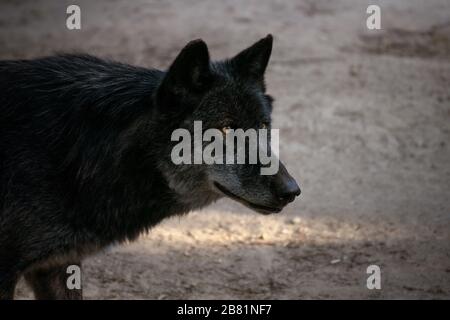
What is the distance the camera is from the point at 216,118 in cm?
455

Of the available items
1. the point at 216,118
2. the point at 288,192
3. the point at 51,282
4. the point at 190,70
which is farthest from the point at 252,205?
the point at 51,282

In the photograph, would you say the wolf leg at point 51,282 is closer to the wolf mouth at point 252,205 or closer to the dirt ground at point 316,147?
the dirt ground at point 316,147

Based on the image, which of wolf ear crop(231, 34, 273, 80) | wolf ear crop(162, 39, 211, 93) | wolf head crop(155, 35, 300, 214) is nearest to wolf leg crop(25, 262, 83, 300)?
wolf head crop(155, 35, 300, 214)

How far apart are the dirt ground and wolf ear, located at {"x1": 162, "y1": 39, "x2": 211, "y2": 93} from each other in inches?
78.0

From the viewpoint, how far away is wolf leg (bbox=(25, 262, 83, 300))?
5070 millimetres

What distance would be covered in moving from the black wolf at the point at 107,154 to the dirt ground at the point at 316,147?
130cm

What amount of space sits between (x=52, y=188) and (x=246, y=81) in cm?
142

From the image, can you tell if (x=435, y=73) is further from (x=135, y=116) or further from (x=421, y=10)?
(x=135, y=116)

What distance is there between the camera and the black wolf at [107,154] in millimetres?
4504

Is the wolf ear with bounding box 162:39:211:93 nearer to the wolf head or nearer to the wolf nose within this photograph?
the wolf head

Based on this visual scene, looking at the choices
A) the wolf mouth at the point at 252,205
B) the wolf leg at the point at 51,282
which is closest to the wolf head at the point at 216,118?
the wolf mouth at the point at 252,205

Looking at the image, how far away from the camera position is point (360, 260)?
621cm
